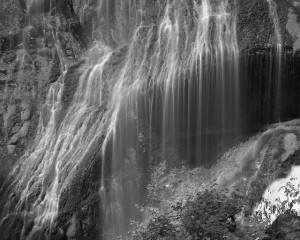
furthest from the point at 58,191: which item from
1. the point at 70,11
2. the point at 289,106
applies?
the point at 70,11

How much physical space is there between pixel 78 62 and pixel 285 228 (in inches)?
590

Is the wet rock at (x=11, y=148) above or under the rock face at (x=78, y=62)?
under

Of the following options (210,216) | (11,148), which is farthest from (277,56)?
(11,148)

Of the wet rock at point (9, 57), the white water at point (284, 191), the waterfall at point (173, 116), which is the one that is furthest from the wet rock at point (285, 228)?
the wet rock at point (9, 57)

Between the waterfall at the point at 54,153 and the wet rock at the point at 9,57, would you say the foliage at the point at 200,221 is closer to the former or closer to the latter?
the waterfall at the point at 54,153

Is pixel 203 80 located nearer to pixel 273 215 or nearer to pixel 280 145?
pixel 280 145

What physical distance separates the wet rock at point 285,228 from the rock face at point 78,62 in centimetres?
368

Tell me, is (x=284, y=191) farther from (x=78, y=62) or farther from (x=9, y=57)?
(x=9, y=57)

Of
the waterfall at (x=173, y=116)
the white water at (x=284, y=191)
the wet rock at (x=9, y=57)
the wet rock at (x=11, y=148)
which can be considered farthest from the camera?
the wet rock at (x=9, y=57)

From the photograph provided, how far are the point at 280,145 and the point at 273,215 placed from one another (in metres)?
2.98

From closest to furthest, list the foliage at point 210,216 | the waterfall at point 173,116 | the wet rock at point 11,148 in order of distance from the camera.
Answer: the foliage at point 210,216
the waterfall at point 173,116
the wet rock at point 11,148

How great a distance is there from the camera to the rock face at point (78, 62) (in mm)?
14609

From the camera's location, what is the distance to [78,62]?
21.1 meters

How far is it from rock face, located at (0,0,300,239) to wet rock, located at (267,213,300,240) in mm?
3675
